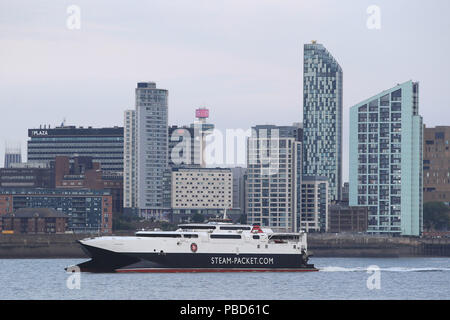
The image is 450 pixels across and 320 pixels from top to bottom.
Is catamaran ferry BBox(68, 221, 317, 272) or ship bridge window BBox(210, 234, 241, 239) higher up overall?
ship bridge window BBox(210, 234, 241, 239)

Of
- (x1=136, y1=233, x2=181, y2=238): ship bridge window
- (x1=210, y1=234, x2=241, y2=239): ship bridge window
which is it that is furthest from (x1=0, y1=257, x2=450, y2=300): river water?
(x1=136, y1=233, x2=181, y2=238): ship bridge window

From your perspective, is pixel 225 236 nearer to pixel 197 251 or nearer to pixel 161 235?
pixel 197 251

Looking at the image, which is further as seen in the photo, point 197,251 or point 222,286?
point 197,251

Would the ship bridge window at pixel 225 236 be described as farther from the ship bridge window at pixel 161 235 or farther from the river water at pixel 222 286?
the river water at pixel 222 286

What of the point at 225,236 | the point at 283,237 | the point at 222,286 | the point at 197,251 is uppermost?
the point at 225,236

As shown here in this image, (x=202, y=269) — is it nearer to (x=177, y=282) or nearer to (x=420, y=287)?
(x=177, y=282)

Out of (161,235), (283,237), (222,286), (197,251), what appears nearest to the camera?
(222,286)

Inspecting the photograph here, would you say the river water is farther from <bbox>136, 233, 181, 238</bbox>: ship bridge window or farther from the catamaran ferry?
<bbox>136, 233, 181, 238</bbox>: ship bridge window

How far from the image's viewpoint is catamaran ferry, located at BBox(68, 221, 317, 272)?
311 feet

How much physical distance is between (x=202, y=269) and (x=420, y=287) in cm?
2157

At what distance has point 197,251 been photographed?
96000 millimetres

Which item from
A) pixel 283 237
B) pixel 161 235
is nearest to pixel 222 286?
pixel 161 235

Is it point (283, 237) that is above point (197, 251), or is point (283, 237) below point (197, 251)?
above
